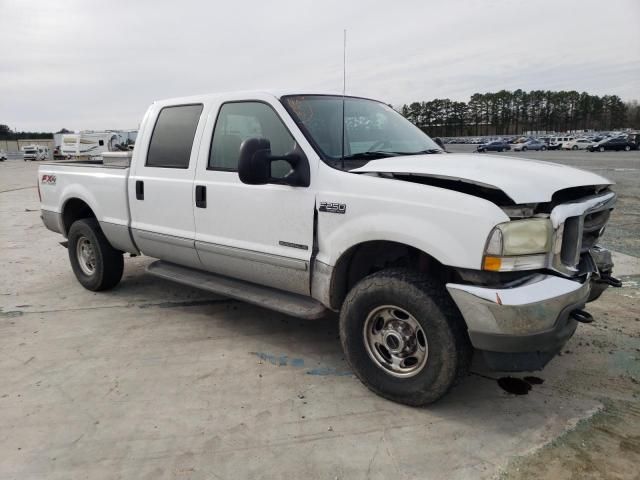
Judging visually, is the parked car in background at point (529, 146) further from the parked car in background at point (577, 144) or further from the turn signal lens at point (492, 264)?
the turn signal lens at point (492, 264)

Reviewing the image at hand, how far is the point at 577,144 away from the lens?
54.3 metres

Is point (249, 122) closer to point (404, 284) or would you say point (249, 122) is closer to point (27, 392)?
point (404, 284)

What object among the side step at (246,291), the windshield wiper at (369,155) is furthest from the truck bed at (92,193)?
the windshield wiper at (369,155)

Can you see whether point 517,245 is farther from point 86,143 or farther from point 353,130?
point 86,143

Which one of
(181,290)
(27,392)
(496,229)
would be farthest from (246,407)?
(181,290)

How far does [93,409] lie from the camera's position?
321 centimetres

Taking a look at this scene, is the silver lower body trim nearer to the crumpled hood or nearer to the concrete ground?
the concrete ground

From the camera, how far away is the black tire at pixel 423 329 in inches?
113

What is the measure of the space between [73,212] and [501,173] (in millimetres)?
4860

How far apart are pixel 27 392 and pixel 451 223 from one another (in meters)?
2.99

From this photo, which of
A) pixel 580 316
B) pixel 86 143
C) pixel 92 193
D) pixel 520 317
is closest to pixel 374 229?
pixel 520 317

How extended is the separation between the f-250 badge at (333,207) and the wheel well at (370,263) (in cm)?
25

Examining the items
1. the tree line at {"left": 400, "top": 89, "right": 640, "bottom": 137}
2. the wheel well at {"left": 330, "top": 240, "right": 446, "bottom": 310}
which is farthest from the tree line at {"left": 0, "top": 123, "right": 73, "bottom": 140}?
the wheel well at {"left": 330, "top": 240, "right": 446, "bottom": 310}

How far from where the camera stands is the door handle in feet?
13.4
